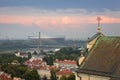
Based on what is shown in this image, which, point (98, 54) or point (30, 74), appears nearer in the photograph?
point (98, 54)

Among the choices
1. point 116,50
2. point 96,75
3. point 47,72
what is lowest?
point 47,72

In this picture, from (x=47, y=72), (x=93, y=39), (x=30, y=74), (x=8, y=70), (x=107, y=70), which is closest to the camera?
(x=107, y=70)

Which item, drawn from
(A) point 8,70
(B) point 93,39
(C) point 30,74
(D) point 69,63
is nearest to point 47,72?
(D) point 69,63

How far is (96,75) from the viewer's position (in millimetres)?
25109

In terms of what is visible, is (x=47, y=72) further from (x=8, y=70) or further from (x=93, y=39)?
(x=93, y=39)

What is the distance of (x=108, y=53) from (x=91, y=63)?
159cm

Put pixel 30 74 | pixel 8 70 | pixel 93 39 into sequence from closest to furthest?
1. pixel 93 39
2. pixel 30 74
3. pixel 8 70

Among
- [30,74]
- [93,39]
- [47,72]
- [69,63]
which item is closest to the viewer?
[93,39]

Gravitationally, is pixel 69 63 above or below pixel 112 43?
below

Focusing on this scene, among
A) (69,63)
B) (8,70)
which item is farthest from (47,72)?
(8,70)

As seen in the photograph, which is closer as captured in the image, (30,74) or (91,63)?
(91,63)

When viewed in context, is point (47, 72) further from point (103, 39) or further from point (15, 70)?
point (103, 39)

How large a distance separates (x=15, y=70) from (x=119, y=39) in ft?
221

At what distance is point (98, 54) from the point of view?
26469 millimetres
